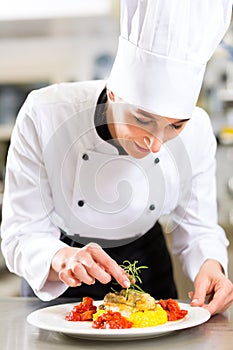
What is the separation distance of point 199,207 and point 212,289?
27 cm

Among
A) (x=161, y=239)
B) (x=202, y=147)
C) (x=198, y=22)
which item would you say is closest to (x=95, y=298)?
(x=161, y=239)

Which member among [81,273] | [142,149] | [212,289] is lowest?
[212,289]

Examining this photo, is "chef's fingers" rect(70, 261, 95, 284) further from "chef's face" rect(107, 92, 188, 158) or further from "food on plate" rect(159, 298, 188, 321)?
"chef's face" rect(107, 92, 188, 158)

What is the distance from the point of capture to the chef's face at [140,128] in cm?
147

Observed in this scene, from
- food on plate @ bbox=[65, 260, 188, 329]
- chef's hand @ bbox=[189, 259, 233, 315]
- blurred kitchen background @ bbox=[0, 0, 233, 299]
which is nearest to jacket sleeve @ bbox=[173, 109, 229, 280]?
chef's hand @ bbox=[189, 259, 233, 315]

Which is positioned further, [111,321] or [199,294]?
[199,294]

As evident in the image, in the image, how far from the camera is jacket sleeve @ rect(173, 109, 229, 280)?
1.75m

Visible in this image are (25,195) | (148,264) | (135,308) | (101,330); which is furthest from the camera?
(148,264)

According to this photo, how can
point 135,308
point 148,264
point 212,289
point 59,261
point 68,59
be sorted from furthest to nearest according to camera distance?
point 68,59, point 148,264, point 212,289, point 59,261, point 135,308

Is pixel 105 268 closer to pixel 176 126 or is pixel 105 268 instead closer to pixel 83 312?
pixel 83 312

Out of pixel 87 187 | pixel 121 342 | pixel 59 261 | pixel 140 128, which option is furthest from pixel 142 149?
pixel 121 342

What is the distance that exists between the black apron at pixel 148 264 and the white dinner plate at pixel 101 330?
26 cm

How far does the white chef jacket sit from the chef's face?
0.18 ft

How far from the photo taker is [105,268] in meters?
1.38
